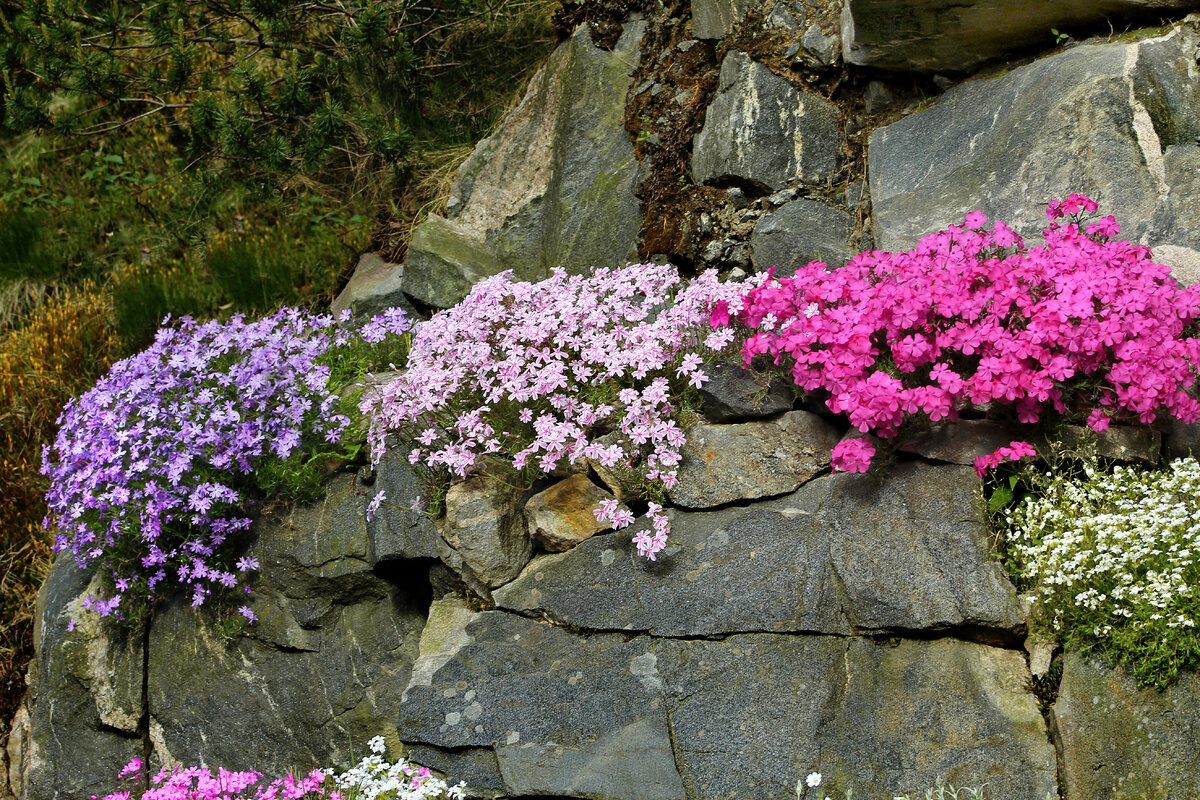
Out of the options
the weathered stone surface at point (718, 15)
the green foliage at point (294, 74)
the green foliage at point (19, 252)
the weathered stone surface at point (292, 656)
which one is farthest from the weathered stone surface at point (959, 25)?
the green foliage at point (19, 252)

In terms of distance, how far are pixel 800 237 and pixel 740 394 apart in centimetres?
108

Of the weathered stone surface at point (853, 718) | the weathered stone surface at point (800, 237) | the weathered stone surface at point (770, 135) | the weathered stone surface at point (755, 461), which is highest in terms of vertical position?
the weathered stone surface at point (770, 135)

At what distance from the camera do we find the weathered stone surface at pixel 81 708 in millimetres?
4824

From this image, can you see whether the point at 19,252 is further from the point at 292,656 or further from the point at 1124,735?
Result: the point at 1124,735

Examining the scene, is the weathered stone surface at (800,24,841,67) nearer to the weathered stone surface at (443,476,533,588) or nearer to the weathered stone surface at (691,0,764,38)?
the weathered stone surface at (691,0,764,38)

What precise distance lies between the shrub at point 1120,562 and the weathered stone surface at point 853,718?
291 millimetres

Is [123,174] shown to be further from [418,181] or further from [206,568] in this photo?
[206,568]

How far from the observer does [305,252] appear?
24.7ft

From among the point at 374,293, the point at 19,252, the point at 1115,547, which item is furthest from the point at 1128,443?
the point at 19,252

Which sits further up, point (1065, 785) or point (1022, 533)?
point (1022, 533)

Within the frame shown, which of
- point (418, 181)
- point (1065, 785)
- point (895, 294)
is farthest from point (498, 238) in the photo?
point (1065, 785)

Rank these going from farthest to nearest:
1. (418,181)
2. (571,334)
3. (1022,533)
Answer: (418,181)
(571,334)
(1022,533)

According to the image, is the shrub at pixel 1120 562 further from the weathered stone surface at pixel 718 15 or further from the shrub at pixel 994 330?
the weathered stone surface at pixel 718 15

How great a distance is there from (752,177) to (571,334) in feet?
4.89
